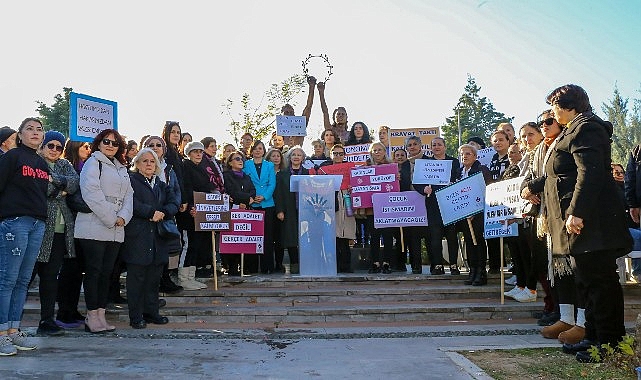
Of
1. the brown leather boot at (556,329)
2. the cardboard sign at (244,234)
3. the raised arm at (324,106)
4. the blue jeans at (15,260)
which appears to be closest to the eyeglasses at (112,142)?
the blue jeans at (15,260)

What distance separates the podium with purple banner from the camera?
31.0 ft

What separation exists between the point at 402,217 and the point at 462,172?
47.0 inches

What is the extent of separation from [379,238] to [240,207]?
2383 mm

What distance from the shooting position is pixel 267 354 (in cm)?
552

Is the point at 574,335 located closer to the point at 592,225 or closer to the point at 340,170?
the point at 592,225

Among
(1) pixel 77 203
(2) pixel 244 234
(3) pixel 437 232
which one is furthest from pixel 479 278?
(1) pixel 77 203

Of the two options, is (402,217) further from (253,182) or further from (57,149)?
(57,149)

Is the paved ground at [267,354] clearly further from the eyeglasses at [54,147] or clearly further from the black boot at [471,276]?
the eyeglasses at [54,147]

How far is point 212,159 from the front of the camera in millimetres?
9383

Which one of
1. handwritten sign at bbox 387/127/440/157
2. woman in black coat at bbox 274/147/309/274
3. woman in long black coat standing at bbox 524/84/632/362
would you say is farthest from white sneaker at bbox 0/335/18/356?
handwritten sign at bbox 387/127/440/157

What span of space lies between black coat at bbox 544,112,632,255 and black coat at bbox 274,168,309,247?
16.8ft

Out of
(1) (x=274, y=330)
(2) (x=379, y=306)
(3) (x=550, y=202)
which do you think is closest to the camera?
(3) (x=550, y=202)

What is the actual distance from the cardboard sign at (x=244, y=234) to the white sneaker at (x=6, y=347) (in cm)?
376

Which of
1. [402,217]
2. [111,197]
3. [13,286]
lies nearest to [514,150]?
[402,217]
